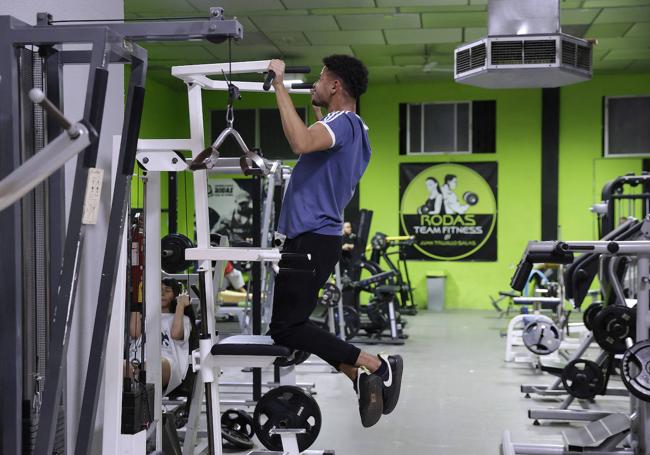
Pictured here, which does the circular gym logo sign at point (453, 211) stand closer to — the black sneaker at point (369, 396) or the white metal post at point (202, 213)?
the black sneaker at point (369, 396)

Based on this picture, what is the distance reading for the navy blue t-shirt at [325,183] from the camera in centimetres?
314

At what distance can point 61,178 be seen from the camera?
2.53 metres

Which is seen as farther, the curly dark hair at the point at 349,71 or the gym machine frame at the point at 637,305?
the gym machine frame at the point at 637,305

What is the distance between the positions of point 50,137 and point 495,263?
10.2m

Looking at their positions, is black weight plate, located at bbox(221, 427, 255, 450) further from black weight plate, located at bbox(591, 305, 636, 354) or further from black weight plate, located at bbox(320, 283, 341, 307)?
black weight plate, located at bbox(320, 283, 341, 307)

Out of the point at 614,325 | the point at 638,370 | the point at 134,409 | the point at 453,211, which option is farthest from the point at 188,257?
the point at 453,211

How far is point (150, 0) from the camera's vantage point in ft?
26.1

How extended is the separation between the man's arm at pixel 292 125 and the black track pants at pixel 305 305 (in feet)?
1.30

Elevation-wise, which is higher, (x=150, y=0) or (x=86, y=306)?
(x=150, y=0)

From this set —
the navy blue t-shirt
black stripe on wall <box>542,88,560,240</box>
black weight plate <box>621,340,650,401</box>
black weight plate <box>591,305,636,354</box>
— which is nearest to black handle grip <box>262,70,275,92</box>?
the navy blue t-shirt

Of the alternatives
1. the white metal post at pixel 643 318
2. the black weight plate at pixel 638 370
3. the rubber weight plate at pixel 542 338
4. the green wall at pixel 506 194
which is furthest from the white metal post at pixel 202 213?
the green wall at pixel 506 194

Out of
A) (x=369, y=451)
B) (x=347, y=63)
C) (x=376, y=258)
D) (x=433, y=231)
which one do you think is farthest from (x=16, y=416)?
(x=433, y=231)

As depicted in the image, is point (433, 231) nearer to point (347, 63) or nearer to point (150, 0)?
point (150, 0)

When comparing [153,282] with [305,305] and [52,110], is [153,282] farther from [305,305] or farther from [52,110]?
[52,110]
